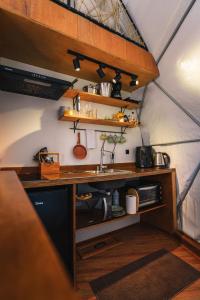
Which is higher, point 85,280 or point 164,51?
point 164,51

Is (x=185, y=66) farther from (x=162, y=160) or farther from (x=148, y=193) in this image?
(x=148, y=193)

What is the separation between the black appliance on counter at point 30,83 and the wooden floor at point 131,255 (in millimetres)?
1761

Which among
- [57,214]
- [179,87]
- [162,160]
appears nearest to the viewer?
[57,214]

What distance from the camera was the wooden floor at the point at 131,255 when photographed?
1258 mm

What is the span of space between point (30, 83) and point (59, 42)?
48 cm

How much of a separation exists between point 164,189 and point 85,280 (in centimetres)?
140

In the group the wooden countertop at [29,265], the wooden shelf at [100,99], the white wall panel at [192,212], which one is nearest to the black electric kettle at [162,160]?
the white wall panel at [192,212]

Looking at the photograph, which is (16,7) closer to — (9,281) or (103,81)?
(103,81)

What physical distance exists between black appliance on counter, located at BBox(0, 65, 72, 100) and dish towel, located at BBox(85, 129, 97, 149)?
639mm

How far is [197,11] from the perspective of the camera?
1.39 m

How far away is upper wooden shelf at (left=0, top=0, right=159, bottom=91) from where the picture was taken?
4.08 ft

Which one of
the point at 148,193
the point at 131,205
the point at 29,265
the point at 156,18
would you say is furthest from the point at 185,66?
the point at 29,265

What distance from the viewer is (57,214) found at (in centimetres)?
126

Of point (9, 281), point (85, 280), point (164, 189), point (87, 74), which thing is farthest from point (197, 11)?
point (85, 280)
